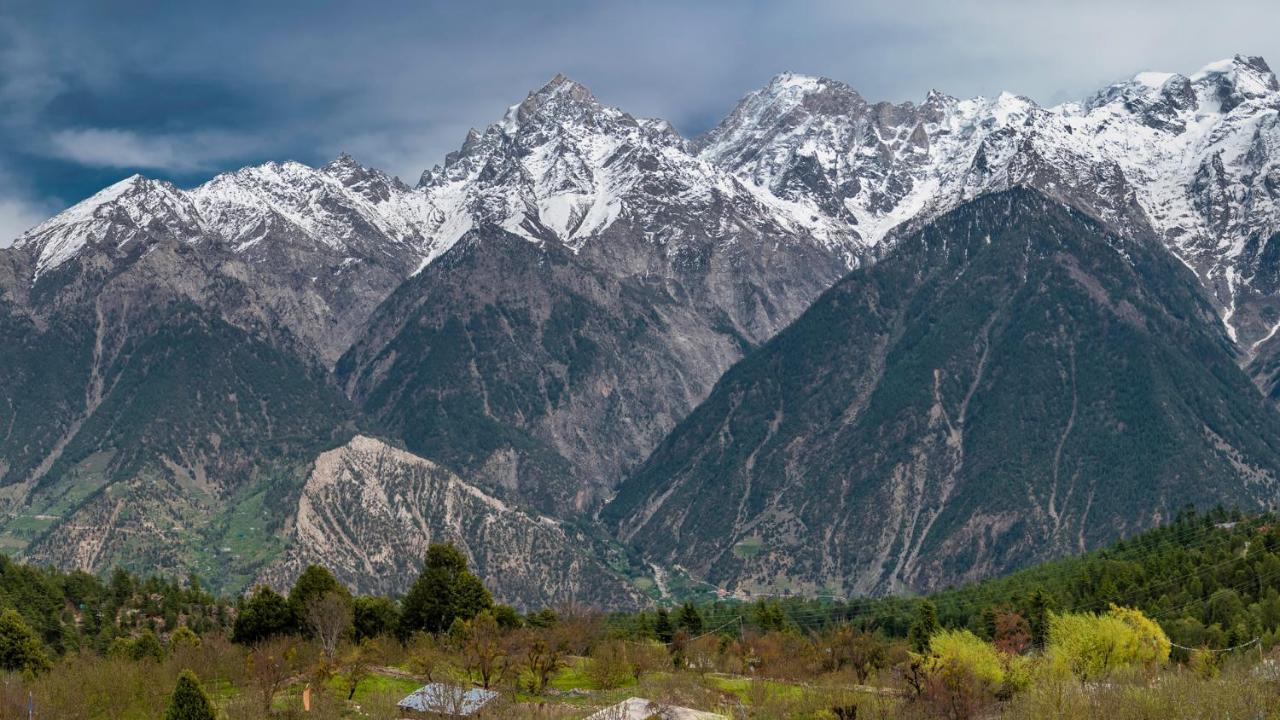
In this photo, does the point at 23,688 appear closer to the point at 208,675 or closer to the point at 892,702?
the point at 208,675

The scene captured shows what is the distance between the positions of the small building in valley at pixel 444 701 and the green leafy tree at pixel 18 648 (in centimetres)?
5509

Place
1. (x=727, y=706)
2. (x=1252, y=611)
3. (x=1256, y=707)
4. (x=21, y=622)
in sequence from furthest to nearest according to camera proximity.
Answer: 1. (x=1252, y=611)
2. (x=21, y=622)
3. (x=727, y=706)
4. (x=1256, y=707)

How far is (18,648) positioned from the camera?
6811 inches

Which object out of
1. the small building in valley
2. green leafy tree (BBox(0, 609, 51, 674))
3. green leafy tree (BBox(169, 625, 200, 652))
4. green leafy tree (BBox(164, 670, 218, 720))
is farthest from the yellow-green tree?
green leafy tree (BBox(0, 609, 51, 674))

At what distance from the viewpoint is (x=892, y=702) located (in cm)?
14300

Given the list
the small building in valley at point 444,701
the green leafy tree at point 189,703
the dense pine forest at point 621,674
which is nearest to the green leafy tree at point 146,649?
the dense pine forest at point 621,674

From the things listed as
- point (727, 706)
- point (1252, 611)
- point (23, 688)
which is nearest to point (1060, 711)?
point (727, 706)

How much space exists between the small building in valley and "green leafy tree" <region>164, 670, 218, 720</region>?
68.5 ft

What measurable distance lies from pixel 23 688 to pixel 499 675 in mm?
50994

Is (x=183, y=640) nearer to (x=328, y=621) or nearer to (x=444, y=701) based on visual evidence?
(x=328, y=621)

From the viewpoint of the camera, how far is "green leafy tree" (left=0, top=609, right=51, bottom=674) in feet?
561

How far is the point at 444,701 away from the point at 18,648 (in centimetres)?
6715

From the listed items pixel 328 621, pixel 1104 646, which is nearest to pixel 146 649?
pixel 328 621

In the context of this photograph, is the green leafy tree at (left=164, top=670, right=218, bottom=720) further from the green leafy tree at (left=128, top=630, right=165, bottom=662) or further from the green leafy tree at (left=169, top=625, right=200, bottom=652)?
the green leafy tree at (left=128, top=630, right=165, bottom=662)
